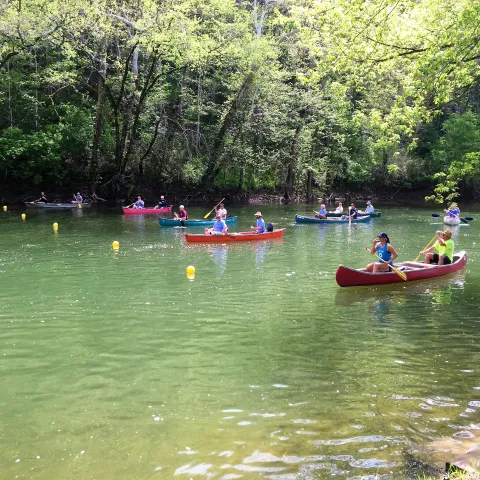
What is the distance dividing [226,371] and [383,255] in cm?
713

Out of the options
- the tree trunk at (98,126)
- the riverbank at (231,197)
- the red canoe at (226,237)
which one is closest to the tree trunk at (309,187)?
the riverbank at (231,197)

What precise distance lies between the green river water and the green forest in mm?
14622

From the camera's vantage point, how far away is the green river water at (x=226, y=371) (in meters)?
4.98

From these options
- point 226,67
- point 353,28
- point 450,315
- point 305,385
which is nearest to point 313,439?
point 305,385

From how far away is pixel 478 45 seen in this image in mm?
8898

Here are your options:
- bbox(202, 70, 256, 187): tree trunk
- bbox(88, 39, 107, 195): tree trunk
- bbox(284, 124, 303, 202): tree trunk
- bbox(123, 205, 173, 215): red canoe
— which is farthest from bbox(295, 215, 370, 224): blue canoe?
bbox(88, 39, 107, 195): tree trunk

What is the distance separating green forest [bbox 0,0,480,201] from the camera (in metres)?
28.7

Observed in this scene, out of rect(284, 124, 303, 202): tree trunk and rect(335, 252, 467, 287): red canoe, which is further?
rect(284, 124, 303, 202): tree trunk

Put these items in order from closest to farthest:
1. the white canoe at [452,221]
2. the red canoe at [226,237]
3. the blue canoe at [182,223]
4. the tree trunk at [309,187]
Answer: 1. the red canoe at [226,237]
2. the blue canoe at [182,223]
3. the white canoe at [452,221]
4. the tree trunk at [309,187]

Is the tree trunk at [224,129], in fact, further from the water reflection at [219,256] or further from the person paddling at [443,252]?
the person paddling at [443,252]

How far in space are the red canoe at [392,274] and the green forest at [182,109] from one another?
37.2 ft

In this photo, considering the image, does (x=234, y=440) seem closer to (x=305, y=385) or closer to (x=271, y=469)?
(x=271, y=469)

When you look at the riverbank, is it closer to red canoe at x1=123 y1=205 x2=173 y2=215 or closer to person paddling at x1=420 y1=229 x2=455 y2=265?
red canoe at x1=123 y1=205 x2=173 y2=215

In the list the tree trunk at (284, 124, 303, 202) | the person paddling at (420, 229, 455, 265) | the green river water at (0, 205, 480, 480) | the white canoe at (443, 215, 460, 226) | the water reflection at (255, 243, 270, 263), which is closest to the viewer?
the green river water at (0, 205, 480, 480)
